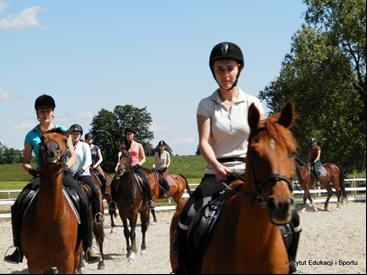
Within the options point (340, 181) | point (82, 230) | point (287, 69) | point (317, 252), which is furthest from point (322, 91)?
point (82, 230)

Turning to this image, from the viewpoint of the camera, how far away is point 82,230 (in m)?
8.82

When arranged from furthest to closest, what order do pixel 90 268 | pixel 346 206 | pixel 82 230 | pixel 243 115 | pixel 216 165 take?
pixel 346 206 → pixel 90 268 → pixel 82 230 → pixel 243 115 → pixel 216 165

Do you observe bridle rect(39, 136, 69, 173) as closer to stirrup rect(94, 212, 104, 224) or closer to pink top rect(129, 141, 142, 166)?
stirrup rect(94, 212, 104, 224)

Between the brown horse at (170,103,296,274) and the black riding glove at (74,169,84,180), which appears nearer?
the brown horse at (170,103,296,274)

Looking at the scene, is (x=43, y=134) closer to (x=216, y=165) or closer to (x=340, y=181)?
(x=216, y=165)

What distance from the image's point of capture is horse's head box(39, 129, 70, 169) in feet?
24.6

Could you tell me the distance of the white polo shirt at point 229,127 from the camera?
5.47 m

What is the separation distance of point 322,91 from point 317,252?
32986mm

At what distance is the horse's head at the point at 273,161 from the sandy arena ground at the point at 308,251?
15.8 feet

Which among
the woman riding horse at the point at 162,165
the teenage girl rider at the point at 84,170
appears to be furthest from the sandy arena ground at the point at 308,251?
the woman riding horse at the point at 162,165

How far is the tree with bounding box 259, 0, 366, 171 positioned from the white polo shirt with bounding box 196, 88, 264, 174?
129ft

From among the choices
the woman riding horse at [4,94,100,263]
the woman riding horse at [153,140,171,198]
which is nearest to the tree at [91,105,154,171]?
the woman riding horse at [153,140,171,198]

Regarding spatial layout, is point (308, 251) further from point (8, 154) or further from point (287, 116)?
point (8, 154)

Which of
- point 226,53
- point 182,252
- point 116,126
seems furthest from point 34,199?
point 116,126
